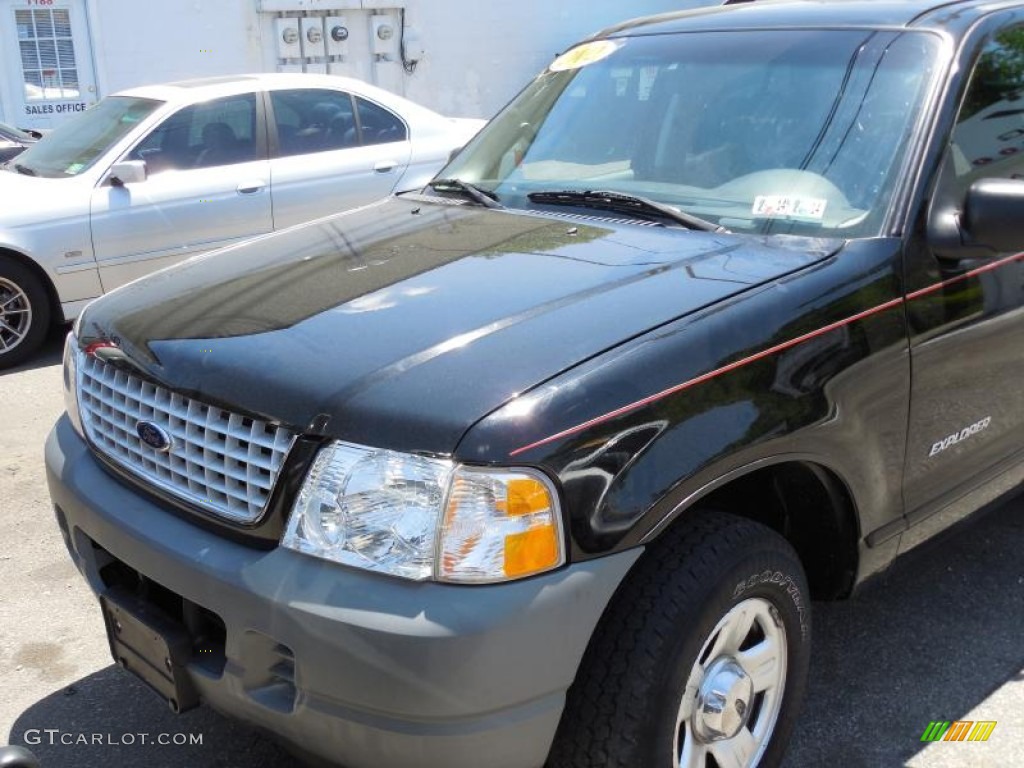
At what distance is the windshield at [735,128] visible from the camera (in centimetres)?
302

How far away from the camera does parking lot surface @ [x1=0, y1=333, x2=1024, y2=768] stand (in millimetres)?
2996

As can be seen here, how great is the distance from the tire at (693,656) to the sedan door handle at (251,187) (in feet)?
18.0

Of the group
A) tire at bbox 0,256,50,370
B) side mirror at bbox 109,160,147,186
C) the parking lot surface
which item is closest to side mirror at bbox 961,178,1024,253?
the parking lot surface

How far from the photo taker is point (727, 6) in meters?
3.91

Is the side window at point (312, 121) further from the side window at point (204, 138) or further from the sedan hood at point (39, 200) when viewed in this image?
the sedan hood at point (39, 200)

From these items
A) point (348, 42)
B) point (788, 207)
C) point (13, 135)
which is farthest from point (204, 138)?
point (348, 42)

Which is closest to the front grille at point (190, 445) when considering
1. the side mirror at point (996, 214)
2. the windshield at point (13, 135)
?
the side mirror at point (996, 214)

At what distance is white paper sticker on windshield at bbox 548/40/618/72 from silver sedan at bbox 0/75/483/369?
321 centimetres

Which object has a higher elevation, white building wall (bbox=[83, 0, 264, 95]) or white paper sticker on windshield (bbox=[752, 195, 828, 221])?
white paper sticker on windshield (bbox=[752, 195, 828, 221])

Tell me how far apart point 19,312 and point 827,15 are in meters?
5.17

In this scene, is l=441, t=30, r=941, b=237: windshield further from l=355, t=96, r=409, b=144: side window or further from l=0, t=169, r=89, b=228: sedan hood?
l=355, t=96, r=409, b=144: side window

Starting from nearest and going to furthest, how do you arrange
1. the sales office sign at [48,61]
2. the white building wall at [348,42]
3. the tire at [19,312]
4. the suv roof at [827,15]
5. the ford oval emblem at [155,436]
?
the ford oval emblem at [155,436] → the suv roof at [827,15] → the tire at [19,312] → the sales office sign at [48,61] → the white building wall at [348,42]

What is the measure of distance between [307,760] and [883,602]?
226cm

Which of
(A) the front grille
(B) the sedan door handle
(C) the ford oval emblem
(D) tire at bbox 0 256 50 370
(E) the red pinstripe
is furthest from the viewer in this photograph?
(B) the sedan door handle
